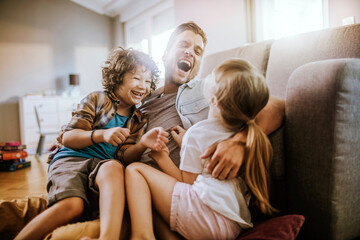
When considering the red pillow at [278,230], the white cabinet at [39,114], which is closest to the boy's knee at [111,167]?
the red pillow at [278,230]

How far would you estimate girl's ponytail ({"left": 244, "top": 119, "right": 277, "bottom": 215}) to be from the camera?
730mm

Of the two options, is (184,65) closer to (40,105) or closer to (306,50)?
(306,50)

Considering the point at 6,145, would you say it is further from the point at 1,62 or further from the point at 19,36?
the point at 19,36

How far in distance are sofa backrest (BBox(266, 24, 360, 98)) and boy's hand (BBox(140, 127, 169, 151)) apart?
2.04 ft

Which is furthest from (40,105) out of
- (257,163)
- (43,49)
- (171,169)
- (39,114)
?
(257,163)

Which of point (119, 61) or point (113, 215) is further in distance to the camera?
point (119, 61)

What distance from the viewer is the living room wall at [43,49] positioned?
4.21m

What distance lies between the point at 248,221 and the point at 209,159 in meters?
0.22

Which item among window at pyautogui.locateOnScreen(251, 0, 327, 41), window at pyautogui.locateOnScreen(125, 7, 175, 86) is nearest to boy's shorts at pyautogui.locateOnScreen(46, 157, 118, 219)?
window at pyautogui.locateOnScreen(251, 0, 327, 41)

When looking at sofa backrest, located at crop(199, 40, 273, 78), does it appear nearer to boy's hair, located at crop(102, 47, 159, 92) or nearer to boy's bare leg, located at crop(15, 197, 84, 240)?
boy's hair, located at crop(102, 47, 159, 92)

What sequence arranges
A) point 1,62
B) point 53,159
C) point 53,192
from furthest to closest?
point 1,62, point 53,159, point 53,192

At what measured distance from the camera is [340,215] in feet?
2.43

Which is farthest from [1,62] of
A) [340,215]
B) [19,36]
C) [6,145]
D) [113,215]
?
[340,215]

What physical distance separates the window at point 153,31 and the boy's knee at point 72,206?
3.20 m
